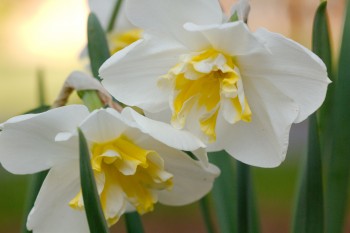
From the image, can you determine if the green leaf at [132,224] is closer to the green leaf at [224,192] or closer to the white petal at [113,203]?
the green leaf at [224,192]

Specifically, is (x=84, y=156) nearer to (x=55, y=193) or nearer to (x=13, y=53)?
(x=55, y=193)

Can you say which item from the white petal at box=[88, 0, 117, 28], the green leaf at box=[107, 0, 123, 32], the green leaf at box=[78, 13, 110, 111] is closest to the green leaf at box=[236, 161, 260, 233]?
the green leaf at box=[78, 13, 110, 111]

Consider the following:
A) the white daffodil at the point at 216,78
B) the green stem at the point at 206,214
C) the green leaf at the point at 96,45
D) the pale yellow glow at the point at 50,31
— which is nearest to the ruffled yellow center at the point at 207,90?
the white daffodil at the point at 216,78

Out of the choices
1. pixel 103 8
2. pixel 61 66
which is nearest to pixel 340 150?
pixel 103 8

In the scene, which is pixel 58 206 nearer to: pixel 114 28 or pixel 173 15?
pixel 173 15

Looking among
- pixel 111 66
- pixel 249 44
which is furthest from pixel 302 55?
pixel 111 66
